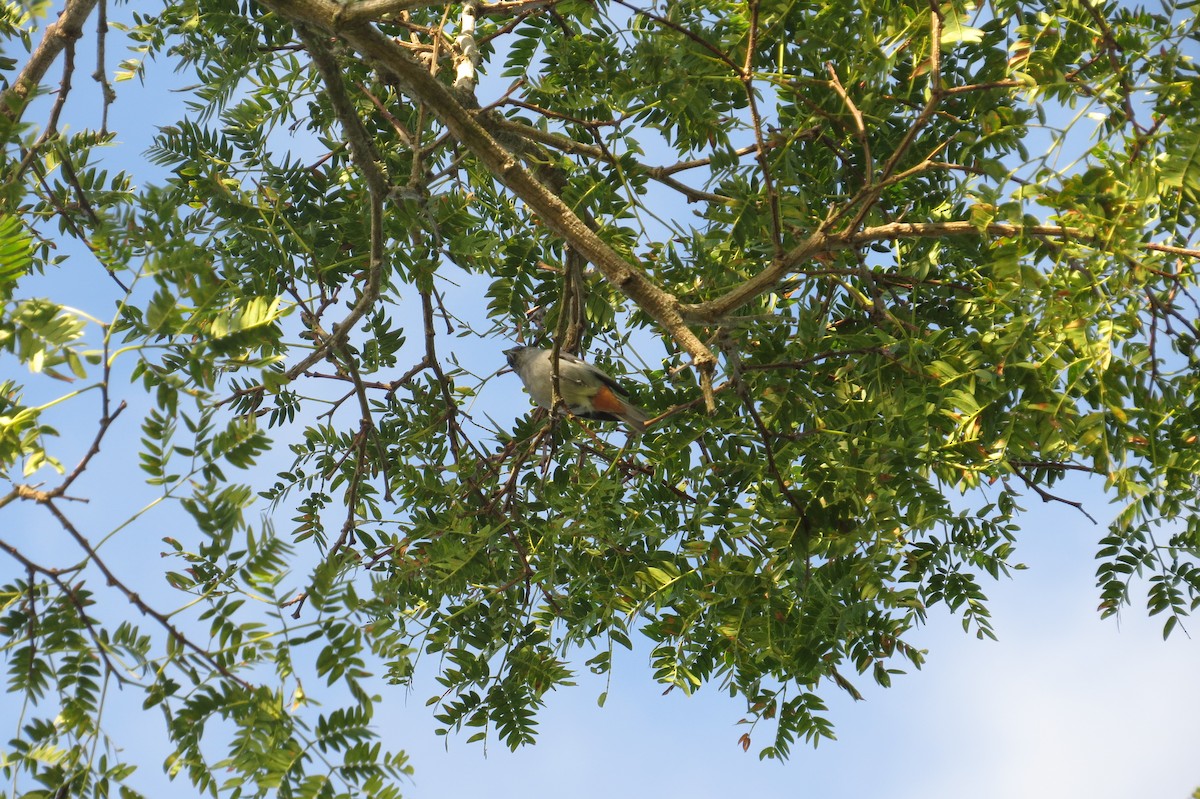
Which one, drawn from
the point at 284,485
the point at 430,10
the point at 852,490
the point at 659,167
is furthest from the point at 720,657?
the point at 430,10

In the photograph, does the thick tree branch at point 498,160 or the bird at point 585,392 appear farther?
the bird at point 585,392

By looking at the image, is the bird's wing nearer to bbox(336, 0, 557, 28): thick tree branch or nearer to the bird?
the bird

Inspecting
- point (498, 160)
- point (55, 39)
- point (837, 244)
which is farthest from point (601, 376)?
point (55, 39)

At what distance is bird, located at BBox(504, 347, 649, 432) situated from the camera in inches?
157

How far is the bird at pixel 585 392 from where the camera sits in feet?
13.1

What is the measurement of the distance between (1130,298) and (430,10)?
9.90 ft

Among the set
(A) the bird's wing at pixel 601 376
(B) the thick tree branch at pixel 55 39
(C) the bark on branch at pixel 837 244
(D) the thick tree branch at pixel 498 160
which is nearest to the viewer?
(C) the bark on branch at pixel 837 244

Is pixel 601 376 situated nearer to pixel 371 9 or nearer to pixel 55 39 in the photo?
pixel 371 9

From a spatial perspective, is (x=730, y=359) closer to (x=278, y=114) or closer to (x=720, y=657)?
(x=720, y=657)

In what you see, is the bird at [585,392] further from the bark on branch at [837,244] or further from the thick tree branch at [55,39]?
the thick tree branch at [55,39]

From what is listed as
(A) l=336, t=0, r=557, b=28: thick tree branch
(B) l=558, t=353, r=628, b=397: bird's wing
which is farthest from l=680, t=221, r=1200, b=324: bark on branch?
(B) l=558, t=353, r=628, b=397: bird's wing

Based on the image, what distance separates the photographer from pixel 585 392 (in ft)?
13.6

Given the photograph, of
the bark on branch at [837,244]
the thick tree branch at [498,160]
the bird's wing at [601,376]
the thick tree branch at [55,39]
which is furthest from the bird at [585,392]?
the thick tree branch at [55,39]

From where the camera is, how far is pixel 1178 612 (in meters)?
3.08
